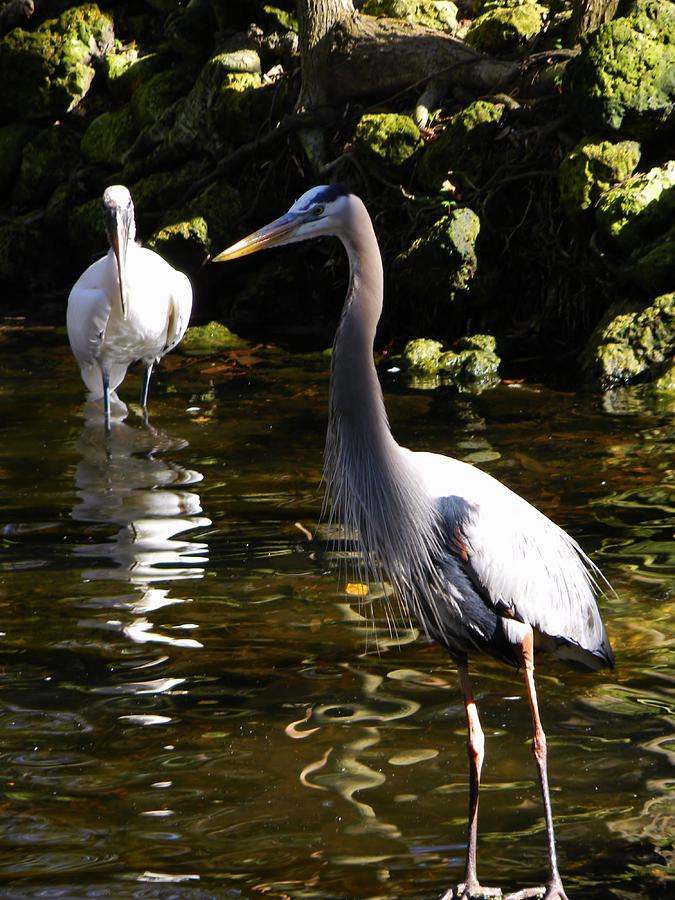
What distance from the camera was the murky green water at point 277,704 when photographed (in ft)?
10.9

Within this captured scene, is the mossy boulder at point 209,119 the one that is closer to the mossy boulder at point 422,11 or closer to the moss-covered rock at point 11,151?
the mossy boulder at point 422,11

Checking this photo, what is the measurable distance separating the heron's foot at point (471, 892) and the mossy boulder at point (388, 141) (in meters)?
8.47

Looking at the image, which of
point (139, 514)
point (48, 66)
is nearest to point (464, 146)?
point (139, 514)

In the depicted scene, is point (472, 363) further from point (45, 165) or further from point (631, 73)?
point (45, 165)

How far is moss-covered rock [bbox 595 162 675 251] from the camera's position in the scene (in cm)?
920

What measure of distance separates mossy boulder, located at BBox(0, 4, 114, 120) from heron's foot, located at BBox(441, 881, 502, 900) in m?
12.8

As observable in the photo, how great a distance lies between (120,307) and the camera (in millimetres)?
8484

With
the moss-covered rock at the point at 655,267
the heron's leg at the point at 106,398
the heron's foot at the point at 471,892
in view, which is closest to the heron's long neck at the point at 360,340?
the heron's foot at the point at 471,892

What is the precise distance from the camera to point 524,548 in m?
3.71

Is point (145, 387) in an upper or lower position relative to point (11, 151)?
lower

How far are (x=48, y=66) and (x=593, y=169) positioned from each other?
756 centimetres

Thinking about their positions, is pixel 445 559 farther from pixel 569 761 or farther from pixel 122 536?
pixel 122 536

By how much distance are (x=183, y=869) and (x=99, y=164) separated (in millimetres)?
11609

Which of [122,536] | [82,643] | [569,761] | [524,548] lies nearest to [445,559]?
[524,548]
